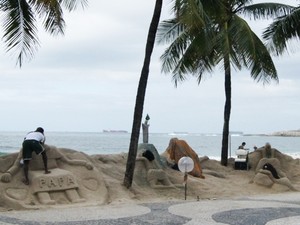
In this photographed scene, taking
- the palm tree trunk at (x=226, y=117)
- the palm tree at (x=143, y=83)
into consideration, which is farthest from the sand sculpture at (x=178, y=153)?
the palm tree at (x=143, y=83)

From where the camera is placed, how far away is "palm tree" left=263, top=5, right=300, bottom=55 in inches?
732

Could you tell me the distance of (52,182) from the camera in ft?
45.9

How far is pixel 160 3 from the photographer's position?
1527 cm

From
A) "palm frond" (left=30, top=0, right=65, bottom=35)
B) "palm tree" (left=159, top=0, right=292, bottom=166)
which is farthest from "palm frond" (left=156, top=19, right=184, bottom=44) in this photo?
"palm frond" (left=30, top=0, right=65, bottom=35)

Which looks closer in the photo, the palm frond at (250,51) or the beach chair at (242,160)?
the palm frond at (250,51)

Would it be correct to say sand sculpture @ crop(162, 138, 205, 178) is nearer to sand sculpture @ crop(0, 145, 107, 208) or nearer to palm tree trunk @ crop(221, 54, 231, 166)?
palm tree trunk @ crop(221, 54, 231, 166)

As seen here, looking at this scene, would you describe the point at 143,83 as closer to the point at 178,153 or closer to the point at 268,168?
the point at 178,153

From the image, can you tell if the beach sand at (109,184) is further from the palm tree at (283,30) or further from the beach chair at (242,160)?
the palm tree at (283,30)

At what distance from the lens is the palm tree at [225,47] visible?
1925 cm

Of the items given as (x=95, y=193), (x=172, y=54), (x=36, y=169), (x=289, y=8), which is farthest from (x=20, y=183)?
(x=289, y=8)

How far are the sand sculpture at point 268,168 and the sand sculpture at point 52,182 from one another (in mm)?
6250

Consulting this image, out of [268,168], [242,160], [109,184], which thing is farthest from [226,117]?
[109,184]

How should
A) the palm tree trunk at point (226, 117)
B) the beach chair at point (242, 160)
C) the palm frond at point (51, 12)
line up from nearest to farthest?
1. the palm frond at point (51, 12)
2. the beach chair at point (242, 160)
3. the palm tree trunk at point (226, 117)

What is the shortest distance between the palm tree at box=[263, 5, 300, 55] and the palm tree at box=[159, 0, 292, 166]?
18.7 inches
